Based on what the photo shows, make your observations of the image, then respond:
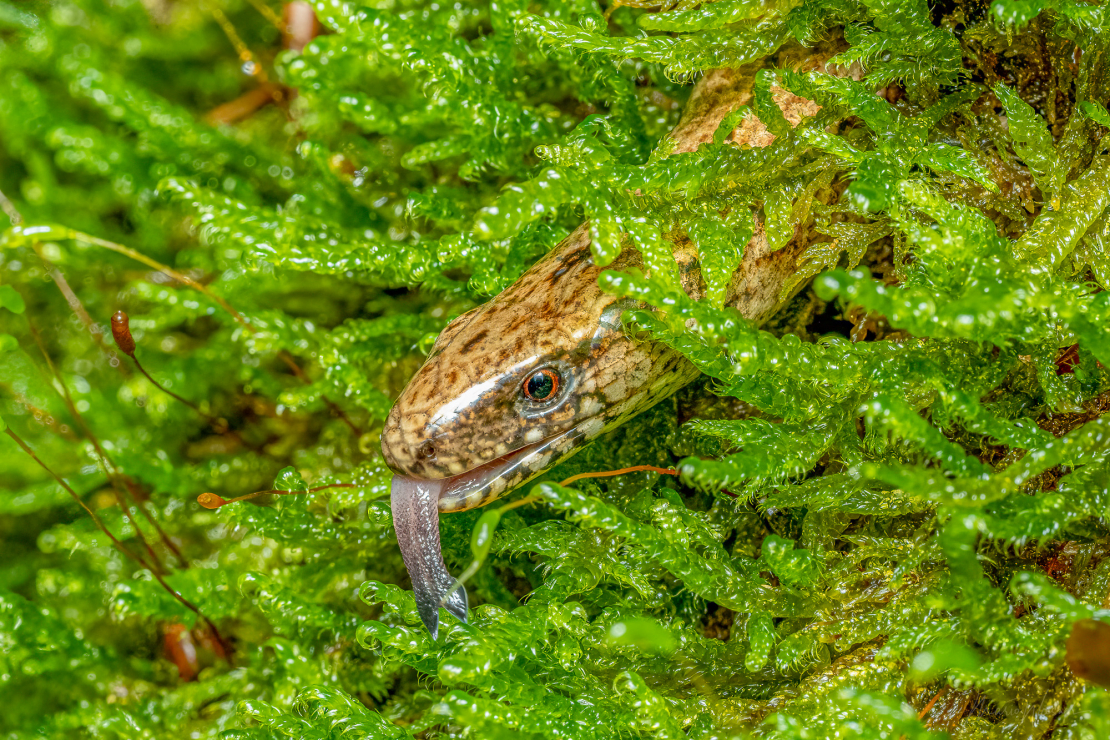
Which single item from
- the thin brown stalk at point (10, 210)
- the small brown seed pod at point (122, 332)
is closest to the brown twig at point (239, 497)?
the small brown seed pod at point (122, 332)

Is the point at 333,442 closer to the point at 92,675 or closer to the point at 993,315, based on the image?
the point at 92,675

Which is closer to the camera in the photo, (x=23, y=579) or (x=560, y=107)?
(x=560, y=107)

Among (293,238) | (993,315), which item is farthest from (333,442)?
(993,315)

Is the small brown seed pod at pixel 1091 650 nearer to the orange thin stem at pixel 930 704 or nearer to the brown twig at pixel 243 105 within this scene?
the orange thin stem at pixel 930 704

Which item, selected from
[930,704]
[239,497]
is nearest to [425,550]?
[239,497]

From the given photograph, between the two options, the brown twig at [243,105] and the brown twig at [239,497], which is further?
the brown twig at [243,105]

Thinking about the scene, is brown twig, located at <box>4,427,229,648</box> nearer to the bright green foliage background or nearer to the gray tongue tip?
the bright green foliage background
